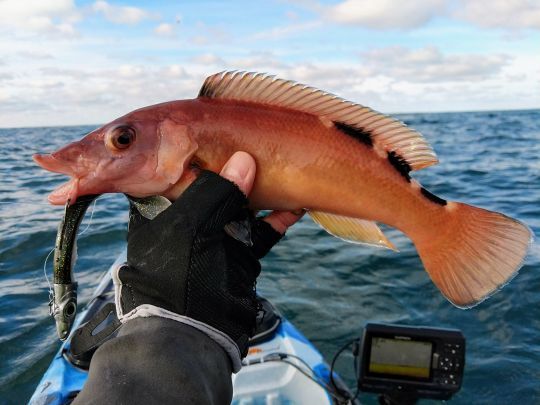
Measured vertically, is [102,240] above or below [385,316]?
below

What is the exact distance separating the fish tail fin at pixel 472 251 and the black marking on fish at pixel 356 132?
0.67m

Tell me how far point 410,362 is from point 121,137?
A: 325 cm

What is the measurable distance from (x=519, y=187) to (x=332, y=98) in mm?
15911

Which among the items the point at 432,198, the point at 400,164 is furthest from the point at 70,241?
the point at 432,198

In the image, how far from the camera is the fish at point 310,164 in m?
2.77

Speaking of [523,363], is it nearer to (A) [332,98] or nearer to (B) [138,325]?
(A) [332,98]

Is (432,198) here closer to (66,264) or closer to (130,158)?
(130,158)

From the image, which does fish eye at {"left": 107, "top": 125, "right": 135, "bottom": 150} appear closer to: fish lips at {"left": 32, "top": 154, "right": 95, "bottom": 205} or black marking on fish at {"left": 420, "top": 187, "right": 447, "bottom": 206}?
fish lips at {"left": 32, "top": 154, "right": 95, "bottom": 205}

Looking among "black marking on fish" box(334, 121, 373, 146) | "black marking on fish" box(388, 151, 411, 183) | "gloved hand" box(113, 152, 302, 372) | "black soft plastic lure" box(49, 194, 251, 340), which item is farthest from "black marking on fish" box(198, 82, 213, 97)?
"black marking on fish" box(388, 151, 411, 183)

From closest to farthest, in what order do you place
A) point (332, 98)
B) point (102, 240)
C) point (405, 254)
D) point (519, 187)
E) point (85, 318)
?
1. point (332, 98)
2. point (85, 318)
3. point (405, 254)
4. point (102, 240)
5. point (519, 187)

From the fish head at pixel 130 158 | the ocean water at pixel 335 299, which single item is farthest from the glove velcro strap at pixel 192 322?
the ocean water at pixel 335 299

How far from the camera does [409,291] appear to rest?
869 cm

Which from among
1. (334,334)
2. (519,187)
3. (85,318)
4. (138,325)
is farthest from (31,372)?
(519,187)

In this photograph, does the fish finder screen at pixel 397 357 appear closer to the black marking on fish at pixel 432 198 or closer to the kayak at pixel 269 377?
the kayak at pixel 269 377
